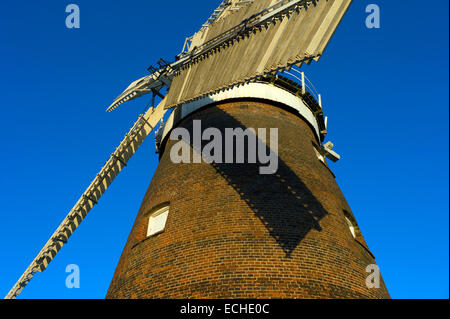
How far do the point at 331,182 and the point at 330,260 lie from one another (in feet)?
10.1

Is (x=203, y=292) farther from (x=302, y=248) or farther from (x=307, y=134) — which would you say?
(x=307, y=134)

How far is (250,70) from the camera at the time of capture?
780 cm

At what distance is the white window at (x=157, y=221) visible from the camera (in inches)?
345

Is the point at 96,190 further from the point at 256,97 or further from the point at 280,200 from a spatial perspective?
the point at 280,200

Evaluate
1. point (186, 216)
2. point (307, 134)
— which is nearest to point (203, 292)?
point (186, 216)

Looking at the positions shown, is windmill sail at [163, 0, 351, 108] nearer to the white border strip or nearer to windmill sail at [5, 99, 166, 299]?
the white border strip

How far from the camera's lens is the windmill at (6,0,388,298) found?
704 centimetres

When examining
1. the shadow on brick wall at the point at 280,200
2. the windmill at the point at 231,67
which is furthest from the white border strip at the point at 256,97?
the shadow on brick wall at the point at 280,200

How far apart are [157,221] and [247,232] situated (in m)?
2.66

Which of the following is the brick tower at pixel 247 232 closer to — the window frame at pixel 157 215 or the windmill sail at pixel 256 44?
the window frame at pixel 157 215

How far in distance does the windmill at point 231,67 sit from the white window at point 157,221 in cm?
164

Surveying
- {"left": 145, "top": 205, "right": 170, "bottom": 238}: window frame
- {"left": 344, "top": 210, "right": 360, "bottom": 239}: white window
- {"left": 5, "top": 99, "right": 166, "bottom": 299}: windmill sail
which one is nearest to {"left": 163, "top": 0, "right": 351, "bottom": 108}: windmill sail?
{"left": 5, "top": 99, "right": 166, "bottom": 299}: windmill sail

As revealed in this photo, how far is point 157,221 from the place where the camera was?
905 cm
